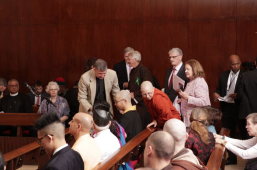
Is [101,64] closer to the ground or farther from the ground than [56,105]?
farther from the ground

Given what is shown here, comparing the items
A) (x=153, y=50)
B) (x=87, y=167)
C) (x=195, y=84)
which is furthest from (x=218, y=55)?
(x=87, y=167)

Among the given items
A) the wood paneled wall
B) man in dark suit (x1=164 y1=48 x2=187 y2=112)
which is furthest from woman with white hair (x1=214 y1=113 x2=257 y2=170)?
the wood paneled wall

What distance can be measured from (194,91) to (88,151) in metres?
2.14

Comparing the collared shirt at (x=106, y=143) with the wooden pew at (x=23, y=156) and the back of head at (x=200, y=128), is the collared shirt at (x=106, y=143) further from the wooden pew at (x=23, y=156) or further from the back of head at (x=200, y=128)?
the wooden pew at (x=23, y=156)

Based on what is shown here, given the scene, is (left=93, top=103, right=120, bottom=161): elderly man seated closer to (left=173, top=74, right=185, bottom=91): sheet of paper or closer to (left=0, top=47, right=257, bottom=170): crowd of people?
(left=0, top=47, right=257, bottom=170): crowd of people

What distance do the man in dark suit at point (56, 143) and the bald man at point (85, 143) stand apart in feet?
0.72

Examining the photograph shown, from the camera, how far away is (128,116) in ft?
14.4

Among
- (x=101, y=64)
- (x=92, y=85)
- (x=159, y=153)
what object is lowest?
(x=92, y=85)

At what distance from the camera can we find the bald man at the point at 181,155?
258 cm

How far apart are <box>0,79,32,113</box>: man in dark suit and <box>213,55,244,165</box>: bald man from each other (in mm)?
3305

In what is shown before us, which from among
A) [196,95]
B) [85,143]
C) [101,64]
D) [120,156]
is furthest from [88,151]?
[101,64]

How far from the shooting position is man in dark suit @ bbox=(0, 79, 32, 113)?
22.2 feet

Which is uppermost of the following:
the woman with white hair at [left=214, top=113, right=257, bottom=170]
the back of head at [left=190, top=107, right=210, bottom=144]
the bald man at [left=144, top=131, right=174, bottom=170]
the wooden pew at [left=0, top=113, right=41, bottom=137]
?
the bald man at [left=144, top=131, right=174, bottom=170]

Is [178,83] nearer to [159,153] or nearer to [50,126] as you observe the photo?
[50,126]
